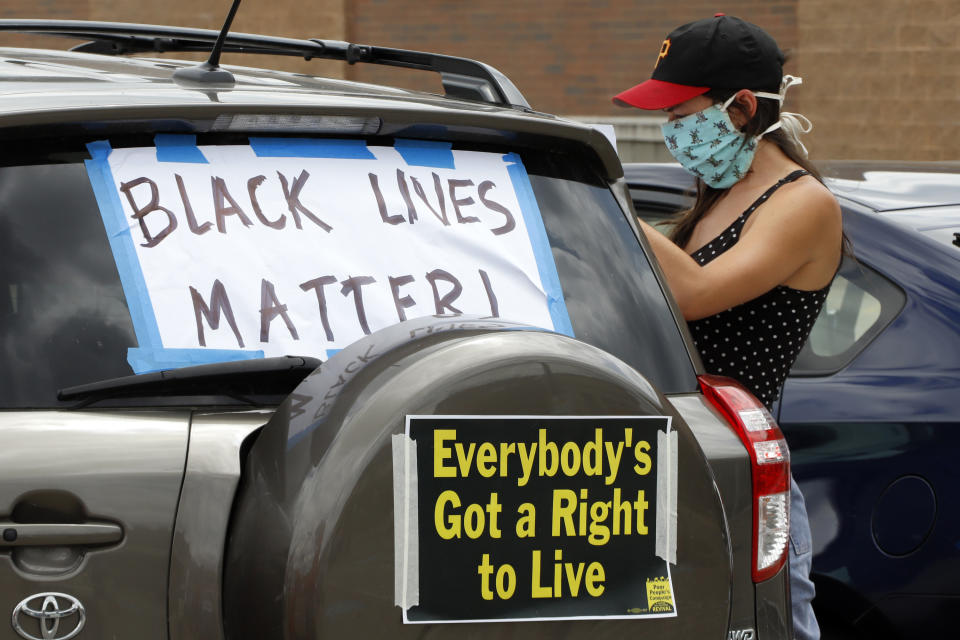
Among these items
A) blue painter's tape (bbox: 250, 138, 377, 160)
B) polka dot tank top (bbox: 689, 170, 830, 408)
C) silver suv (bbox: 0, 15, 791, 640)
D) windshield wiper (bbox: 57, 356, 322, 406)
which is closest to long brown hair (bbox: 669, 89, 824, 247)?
polka dot tank top (bbox: 689, 170, 830, 408)

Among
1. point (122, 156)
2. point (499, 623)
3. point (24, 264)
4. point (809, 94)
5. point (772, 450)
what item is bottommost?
point (499, 623)

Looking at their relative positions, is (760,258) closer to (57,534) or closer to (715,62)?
(715,62)

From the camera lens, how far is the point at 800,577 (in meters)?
3.02

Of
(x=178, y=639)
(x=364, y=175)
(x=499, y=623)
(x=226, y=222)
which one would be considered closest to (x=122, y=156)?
(x=226, y=222)

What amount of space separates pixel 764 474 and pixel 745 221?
1009mm

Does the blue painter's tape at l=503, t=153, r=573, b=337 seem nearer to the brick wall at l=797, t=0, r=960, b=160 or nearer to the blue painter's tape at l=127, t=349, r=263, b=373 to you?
the blue painter's tape at l=127, t=349, r=263, b=373

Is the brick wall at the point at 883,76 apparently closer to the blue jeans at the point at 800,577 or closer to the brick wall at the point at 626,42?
the brick wall at the point at 626,42

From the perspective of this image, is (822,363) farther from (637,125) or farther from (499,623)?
(637,125)

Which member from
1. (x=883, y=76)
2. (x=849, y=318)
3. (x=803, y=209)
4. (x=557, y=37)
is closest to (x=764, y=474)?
(x=803, y=209)

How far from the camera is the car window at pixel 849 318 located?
151 inches

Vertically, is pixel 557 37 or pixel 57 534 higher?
pixel 557 37

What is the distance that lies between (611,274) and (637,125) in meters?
9.91

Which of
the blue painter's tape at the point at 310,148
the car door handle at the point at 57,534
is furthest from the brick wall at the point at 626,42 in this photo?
the car door handle at the point at 57,534

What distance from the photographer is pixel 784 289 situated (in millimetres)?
3057
